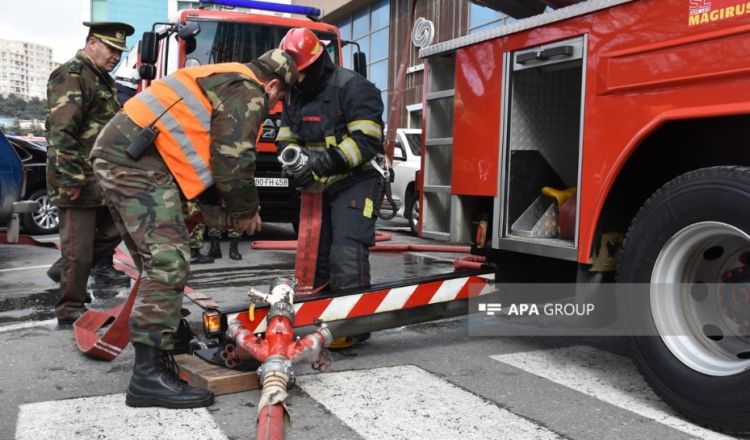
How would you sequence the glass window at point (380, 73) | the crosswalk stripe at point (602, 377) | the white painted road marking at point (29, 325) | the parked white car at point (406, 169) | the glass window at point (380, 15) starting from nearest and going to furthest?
the crosswalk stripe at point (602, 377)
the white painted road marking at point (29, 325)
the parked white car at point (406, 169)
the glass window at point (380, 15)
the glass window at point (380, 73)

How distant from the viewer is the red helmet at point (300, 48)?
12.9 ft

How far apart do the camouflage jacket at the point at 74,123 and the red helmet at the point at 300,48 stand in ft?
5.80

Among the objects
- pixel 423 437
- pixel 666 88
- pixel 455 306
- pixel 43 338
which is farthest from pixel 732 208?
pixel 43 338

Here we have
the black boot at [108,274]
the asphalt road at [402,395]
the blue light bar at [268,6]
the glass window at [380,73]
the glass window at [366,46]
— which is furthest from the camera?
the glass window at [366,46]

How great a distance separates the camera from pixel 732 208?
8.78 feet

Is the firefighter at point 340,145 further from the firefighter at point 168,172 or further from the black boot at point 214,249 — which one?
the black boot at point 214,249

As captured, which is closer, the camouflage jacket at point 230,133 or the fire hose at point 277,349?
the fire hose at point 277,349

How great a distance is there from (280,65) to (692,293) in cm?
214

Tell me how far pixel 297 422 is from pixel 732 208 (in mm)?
1922

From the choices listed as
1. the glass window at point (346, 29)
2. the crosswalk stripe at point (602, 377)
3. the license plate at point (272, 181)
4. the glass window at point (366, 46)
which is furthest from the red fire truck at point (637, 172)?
the glass window at point (346, 29)

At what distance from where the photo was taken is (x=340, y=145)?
3.96 m

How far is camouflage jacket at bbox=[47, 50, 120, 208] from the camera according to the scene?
189 inches

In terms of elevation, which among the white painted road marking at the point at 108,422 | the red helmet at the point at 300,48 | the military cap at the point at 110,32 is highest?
the military cap at the point at 110,32

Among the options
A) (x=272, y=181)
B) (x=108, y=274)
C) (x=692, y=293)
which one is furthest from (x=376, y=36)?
(x=692, y=293)
